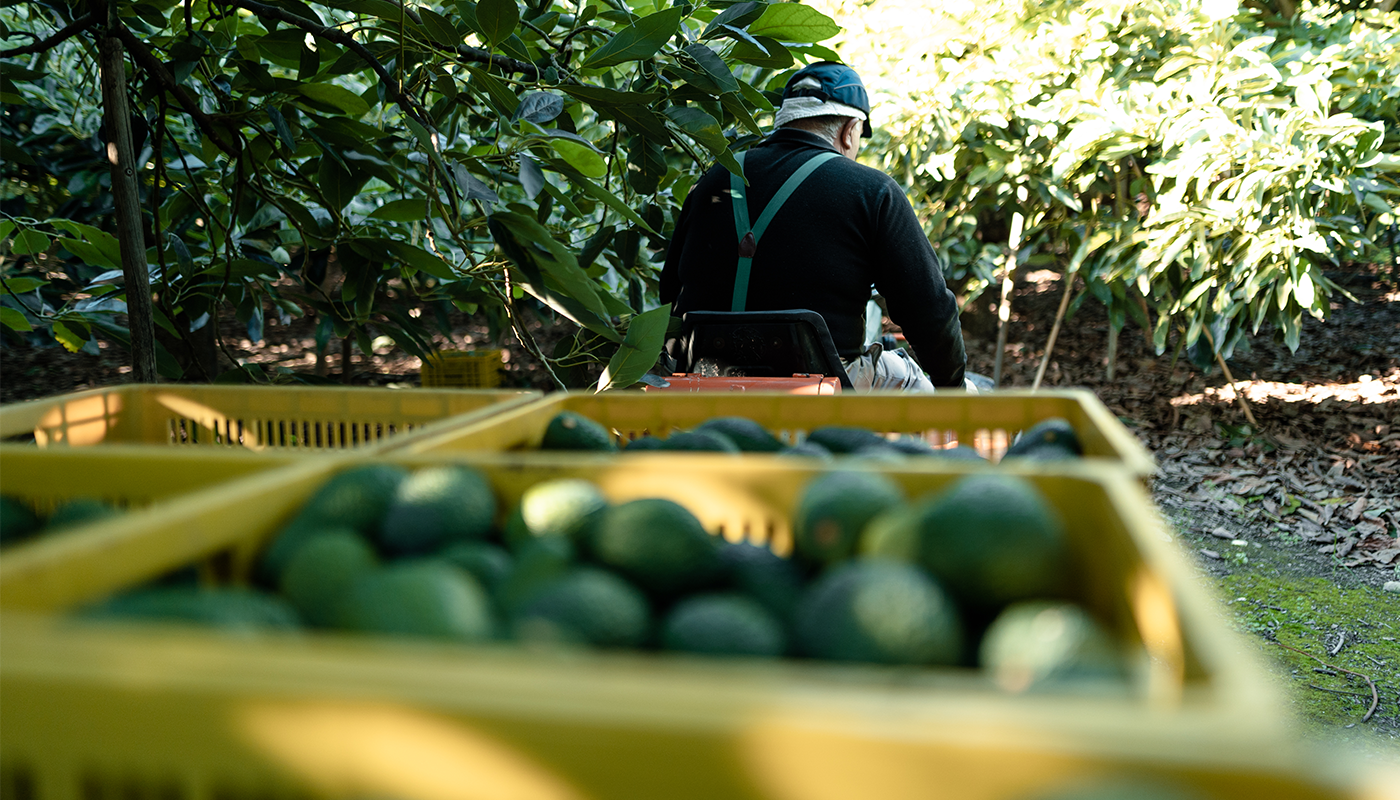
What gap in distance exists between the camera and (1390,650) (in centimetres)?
250

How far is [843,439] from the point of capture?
1140mm

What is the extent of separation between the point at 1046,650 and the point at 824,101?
7.35 feet

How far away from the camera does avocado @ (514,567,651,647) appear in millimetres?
608

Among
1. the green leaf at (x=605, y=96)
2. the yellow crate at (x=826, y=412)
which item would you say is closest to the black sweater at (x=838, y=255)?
the green leaf at (x=605, y=96)

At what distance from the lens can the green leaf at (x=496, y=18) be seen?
1.45 m

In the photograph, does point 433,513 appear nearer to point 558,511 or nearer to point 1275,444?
point 558,511

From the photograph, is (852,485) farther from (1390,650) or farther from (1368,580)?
(1368,580)

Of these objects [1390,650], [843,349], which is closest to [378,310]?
[843,349]

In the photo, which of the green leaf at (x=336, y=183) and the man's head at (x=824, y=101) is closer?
the green leaf at (x=336, y=183)

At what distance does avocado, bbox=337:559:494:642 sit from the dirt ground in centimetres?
218

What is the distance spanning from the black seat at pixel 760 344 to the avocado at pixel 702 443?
1.06 metres

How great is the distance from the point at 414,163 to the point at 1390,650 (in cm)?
277

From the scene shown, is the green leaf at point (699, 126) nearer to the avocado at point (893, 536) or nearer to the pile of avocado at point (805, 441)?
the pile of avocado at point (805, 441)

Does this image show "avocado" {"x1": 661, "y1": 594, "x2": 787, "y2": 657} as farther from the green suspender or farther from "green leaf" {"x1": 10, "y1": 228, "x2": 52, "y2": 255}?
"green leaf" {"x1": 10, "y1": 228, "x2": 52, "y2": 255}
